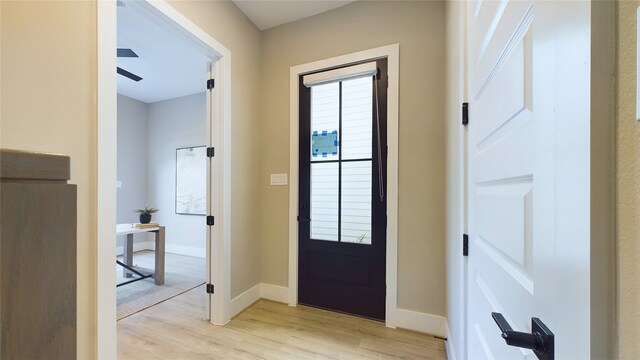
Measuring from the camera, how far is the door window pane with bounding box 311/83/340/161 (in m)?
2.30

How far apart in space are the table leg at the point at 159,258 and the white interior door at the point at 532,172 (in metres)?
3.32

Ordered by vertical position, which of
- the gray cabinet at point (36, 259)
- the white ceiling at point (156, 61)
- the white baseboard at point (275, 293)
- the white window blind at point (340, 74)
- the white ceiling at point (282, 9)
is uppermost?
the white ceiling at point (282, 9)

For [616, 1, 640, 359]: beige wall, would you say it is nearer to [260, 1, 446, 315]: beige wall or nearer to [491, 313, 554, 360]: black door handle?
[491, 313, 554, 360]: black door handle

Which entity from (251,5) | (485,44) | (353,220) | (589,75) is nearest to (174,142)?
(251,5)

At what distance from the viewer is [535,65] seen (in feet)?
1.50

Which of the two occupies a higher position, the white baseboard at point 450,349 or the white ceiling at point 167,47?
the white ceiling at point 167,47

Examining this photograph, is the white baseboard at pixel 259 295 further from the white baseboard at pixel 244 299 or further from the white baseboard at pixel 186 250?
the white baseboard at pixel 186 250

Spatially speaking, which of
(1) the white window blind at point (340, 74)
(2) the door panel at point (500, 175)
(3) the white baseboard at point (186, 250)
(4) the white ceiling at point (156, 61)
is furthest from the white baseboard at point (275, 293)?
(4) the white ceiling at point (156, 61)

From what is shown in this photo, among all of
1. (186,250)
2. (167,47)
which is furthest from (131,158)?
(167,47)

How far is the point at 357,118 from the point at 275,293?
1.96 meters

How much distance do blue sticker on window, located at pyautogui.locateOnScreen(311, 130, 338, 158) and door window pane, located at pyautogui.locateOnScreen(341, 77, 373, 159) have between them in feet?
0.29

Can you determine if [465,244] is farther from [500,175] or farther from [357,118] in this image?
[357,118]

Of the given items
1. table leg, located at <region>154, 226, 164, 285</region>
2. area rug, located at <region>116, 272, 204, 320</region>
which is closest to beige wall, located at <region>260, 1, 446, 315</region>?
area rug, located at <region>116, 272, 204, 320</region>

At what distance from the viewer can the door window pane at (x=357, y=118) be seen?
218cm
